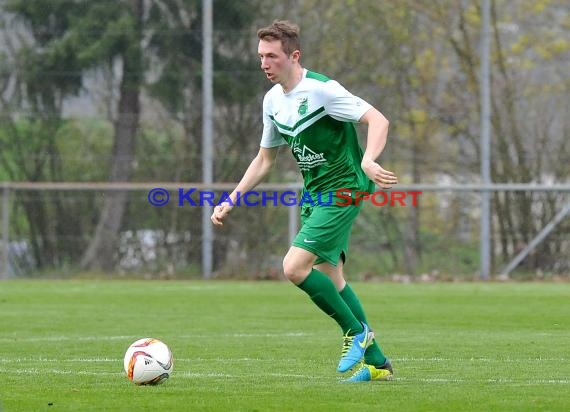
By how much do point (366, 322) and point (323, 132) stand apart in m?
1.15

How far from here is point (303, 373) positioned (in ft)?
25.4

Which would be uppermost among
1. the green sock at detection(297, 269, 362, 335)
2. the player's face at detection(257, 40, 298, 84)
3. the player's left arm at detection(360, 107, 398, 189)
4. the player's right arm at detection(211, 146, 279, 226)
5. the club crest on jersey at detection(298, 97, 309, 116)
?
the player's face at detection(257, 40, 298, 84)

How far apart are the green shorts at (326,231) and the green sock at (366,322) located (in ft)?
0.73

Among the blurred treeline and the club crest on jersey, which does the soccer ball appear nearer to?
the club crest on jersey

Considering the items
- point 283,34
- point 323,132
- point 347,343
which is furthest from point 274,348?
point 283,34

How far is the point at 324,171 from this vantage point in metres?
7.65

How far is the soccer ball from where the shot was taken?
706 cm

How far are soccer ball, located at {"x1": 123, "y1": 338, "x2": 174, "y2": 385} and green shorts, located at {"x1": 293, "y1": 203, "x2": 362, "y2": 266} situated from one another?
1.04 metres

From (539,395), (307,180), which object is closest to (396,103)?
(307,180)

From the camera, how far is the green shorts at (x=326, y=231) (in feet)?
24.6

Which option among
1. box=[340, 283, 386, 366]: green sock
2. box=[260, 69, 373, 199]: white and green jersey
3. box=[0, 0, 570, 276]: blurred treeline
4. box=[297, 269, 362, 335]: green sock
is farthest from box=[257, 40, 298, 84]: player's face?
box=[0, 0, 570, 276]: blurred treeline

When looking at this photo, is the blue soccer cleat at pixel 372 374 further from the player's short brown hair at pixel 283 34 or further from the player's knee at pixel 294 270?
the player's short brown hair at pixel 283 34

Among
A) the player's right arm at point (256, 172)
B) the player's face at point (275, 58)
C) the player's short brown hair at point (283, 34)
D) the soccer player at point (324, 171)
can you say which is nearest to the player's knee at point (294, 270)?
the soccer player at point (324, 171)

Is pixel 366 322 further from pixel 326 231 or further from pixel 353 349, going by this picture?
pixel 326 231
